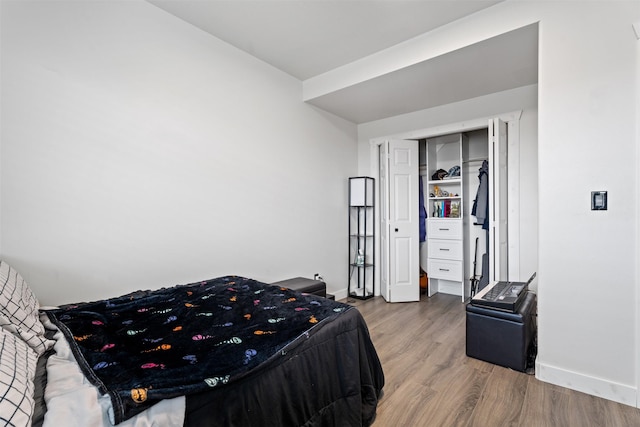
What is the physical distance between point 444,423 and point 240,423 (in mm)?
1186

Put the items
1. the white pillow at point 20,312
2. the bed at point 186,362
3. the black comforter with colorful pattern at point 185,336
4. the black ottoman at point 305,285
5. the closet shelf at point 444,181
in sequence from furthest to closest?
the closet shelf at point 444,181 < the black ottoman at point 305,285 < the white pillow at point 20,312 < the black comforter with colorful pattern at point 185,336 < the bed at point 186,362

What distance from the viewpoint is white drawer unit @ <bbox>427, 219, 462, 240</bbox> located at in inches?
157

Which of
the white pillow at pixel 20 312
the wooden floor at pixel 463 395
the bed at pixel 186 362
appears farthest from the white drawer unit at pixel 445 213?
the white pillow at pixel 20 312

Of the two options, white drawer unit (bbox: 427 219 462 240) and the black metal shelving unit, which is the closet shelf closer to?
white drawer unit (bbox: 427 219 462 240)

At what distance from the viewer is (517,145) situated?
10.6 ft

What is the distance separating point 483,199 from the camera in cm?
375

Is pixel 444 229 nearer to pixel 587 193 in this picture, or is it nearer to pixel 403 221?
pixel 403 221

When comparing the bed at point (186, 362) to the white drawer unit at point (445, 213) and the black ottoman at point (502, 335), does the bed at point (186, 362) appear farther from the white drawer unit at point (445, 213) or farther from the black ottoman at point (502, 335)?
the white drawer unit at point (445, 213)

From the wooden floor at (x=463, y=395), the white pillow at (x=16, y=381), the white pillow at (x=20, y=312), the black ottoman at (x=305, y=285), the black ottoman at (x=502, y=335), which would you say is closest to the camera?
the white pillow at (x=16, y=381)

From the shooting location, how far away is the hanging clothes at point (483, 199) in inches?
148

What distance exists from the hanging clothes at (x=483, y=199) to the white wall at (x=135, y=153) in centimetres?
239

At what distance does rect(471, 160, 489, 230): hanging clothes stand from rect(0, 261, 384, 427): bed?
278 centimetres

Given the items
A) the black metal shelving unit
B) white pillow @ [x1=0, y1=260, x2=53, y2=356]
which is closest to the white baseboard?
the black metal shelving unit

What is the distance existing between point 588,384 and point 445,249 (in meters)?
2.28
